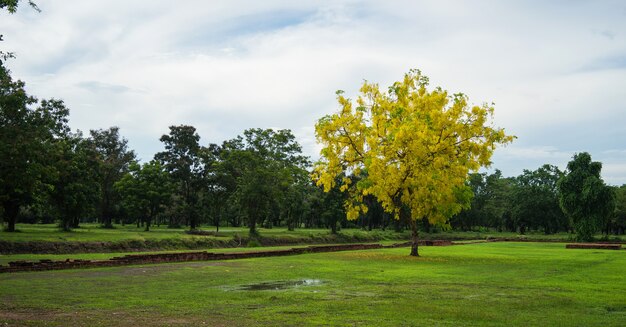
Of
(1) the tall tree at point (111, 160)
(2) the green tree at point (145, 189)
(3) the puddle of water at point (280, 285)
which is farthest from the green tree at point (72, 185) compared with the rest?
(3) the puddle of water at point (280, 285)

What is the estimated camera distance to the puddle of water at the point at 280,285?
50.4 ft

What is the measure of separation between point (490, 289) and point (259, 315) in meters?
7.74

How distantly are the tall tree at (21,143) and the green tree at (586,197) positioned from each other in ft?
182

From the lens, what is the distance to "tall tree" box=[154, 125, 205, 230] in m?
72.3

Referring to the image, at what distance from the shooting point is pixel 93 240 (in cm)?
3831

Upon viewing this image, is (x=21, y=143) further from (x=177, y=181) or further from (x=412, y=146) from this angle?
(x=177, y=181)

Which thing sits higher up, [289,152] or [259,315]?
[289,152]

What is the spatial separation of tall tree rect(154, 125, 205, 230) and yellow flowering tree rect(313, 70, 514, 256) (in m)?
43.8

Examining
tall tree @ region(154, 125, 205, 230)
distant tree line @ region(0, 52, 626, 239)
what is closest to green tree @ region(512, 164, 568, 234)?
distant tree line @ region(0, 52, 626, 239)

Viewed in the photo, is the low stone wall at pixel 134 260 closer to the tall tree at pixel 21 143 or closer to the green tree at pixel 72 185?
the tall tree at pixel 21 143

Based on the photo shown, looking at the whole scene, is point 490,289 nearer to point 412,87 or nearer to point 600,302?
point 600,302

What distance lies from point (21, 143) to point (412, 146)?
82.9 feet

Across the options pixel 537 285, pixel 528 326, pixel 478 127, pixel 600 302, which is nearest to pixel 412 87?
pixel 478 127

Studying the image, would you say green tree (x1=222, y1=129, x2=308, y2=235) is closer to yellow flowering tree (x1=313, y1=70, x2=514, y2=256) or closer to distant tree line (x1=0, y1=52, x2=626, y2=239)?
distant tree line (x1=0, y1=52, x2=626, y2=239)
